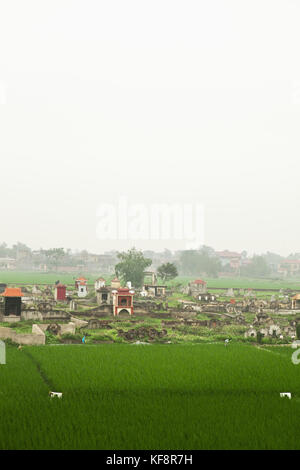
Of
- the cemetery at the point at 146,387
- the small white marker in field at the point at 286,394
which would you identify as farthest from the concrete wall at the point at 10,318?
the small white marker in field at the point at 286,394

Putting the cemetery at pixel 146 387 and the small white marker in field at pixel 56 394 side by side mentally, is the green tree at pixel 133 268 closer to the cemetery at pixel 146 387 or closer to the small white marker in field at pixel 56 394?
the cemetery at pixel 146 387

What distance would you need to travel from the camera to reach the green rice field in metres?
9.27

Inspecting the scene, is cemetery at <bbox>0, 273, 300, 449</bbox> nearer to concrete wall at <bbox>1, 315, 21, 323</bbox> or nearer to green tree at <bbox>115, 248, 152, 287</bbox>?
concrete wall at <bbox>1, 315, 21, 323</bbox>

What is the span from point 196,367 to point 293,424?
668cm

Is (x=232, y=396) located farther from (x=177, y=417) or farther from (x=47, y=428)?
(x=47, y=428)

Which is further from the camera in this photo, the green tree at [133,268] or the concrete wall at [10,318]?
the green tree at [133,268]

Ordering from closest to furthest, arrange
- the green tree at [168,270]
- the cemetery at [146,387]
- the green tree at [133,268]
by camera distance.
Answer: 1. the cemetery at [146,387]
2. the green tree at [133,268]
3. the green tree at [168,270]

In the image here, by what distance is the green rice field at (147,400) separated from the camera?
927 cm

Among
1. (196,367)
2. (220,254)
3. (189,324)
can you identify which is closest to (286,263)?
(220,254)

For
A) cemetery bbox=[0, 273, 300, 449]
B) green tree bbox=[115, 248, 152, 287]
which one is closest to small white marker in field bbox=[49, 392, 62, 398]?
cemetery bbox=[0, 273, 300, 449]

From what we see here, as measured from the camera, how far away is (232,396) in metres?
13.3

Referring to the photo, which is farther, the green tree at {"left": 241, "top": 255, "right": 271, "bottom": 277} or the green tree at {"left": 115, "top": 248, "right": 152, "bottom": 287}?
the green tree at {"left": 241, "top": 255, "right": 271, "bottom": 277}

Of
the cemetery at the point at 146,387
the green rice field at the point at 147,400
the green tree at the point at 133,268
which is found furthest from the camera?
the green tree at the point at 133,268

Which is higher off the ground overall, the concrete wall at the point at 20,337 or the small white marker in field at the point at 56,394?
the small white marker in field at the point at 56,394
